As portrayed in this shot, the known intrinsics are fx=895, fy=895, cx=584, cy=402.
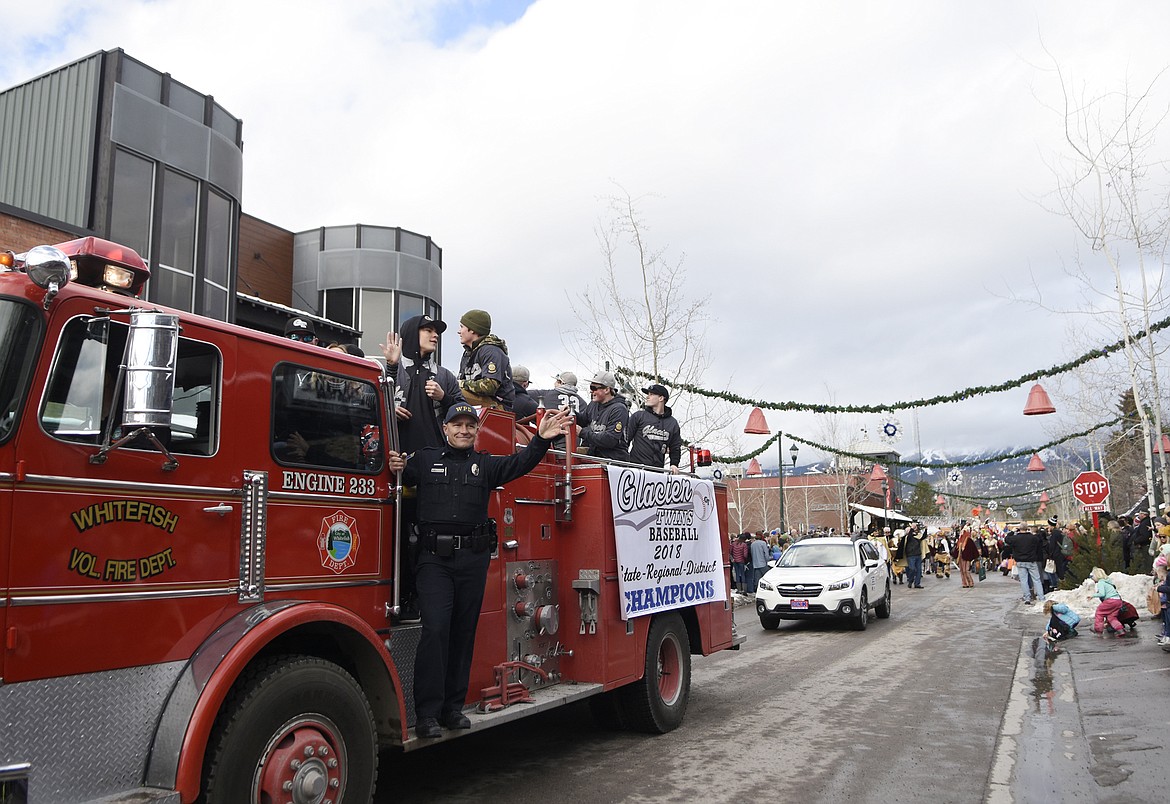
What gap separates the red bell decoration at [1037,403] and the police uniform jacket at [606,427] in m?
11.9

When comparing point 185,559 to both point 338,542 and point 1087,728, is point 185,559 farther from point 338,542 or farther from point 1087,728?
point 1087,728

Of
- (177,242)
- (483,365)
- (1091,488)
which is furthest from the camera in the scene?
(1091,488)

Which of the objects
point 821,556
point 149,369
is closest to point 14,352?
point 149,369

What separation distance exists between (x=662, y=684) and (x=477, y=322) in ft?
11.8

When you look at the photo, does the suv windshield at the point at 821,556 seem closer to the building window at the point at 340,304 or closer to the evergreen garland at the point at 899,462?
the evergreen garland at the point at 899,462

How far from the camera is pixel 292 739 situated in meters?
4.08

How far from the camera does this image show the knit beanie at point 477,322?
6.40m

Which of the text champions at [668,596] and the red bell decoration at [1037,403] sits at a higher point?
the red bell decoration at [1037,403]

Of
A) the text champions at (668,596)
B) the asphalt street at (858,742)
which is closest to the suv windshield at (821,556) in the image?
the asphalt street at (858,742)

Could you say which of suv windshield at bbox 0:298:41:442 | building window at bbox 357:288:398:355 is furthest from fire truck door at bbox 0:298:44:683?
building window at bbox 357:288:398:355

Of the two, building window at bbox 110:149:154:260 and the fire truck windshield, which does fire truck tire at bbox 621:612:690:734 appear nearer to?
the fire truck windshield

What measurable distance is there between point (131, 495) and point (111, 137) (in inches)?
516

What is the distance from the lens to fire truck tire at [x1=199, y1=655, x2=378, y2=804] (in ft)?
12.4

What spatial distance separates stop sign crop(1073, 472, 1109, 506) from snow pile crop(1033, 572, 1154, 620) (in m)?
1.98
